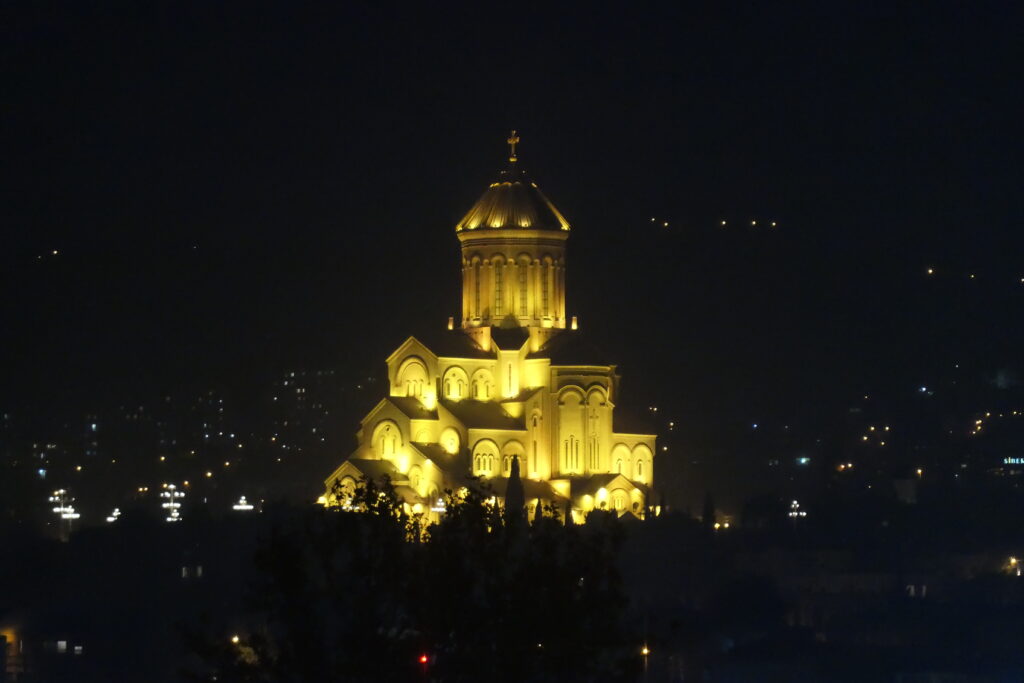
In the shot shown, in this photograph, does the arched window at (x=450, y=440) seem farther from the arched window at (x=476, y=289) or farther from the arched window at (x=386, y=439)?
the arched window at (x=476, y=289)

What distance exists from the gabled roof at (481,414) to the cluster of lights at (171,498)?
9431 mm

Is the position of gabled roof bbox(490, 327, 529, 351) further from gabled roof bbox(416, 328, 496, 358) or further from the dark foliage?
the dark foliage

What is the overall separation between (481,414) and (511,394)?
105 cm

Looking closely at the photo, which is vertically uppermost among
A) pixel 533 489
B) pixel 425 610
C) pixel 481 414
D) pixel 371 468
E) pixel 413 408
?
pixel 413 408

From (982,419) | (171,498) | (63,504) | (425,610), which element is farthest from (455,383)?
(425,610)

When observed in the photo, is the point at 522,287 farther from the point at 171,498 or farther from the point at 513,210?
the point at 171,498

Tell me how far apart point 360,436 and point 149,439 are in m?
14.0

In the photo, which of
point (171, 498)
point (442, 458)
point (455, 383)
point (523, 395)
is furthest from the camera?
point (171, 498)

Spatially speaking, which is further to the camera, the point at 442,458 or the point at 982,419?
the point at 982,419

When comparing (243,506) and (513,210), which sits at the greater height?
(513,210)

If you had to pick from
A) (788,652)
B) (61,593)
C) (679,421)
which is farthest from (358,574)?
(679,421)

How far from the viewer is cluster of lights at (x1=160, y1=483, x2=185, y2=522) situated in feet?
266

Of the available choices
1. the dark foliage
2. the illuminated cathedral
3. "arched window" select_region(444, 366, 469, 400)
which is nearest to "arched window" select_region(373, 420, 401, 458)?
the illuminated cathedral

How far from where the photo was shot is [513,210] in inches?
2975
